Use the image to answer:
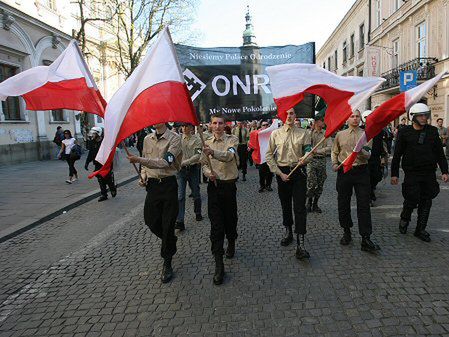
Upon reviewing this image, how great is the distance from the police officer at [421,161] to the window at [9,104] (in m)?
17.3

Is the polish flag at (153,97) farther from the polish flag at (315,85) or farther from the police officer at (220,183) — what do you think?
the polish flag at (315,85)

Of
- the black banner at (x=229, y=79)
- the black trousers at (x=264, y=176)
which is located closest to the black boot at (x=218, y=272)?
the black banner at (x=229, y=79)

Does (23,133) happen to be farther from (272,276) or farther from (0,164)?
→ (272,276)

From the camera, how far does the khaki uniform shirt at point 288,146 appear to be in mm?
4695

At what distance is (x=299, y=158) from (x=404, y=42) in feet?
73.9

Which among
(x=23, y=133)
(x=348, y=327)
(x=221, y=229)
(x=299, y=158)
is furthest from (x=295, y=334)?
(x=23, y=133)

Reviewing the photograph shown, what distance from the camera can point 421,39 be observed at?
21.0 m

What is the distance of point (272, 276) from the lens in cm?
402

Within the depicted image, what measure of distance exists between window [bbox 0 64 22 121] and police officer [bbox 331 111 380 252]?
16.7 metres

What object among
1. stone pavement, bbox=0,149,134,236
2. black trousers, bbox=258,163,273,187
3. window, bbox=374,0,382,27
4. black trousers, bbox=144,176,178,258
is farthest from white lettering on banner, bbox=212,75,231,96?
window, bbox=374,0,382,27

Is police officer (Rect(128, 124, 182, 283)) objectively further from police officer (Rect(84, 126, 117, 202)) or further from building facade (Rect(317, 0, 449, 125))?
building facade (Rect(317, 0, 449, 125))

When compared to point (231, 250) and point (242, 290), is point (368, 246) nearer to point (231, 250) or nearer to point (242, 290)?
point (231, 250)

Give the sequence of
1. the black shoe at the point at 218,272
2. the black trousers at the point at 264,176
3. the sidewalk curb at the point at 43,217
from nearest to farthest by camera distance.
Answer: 1. the black shoe at the point at 218,272
2. the sidewalk curb at the point at 43,217
3. the black trousers at the point at 264,176

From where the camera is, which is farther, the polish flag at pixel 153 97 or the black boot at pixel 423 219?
the black boot at pixel 423 219
